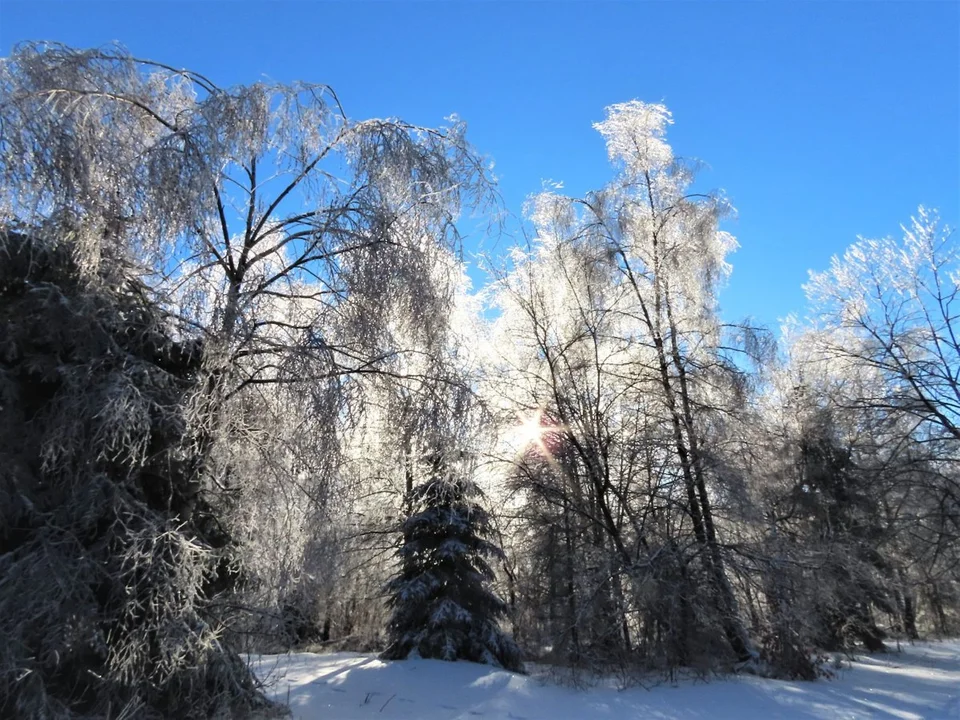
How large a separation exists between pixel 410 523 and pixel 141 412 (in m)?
6.48

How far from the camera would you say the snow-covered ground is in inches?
269

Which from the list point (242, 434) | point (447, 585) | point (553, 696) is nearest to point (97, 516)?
point (242, 434)

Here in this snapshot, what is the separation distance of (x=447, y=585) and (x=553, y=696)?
302cm

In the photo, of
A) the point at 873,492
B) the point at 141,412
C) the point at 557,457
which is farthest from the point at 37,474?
the point at 873,492

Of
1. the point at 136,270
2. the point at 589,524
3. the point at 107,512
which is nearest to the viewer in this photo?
the point at 107,512

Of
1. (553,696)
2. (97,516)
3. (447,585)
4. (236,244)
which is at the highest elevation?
(236,244)

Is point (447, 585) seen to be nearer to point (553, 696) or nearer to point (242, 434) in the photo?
point (553, 696)

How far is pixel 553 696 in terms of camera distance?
7770mm

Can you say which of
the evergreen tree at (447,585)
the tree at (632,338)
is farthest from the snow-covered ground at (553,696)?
the tree at (632,338)

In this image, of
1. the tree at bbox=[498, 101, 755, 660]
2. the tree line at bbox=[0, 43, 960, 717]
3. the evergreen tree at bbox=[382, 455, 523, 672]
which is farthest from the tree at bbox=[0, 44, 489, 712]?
the tree at bbox=[498, 101, 755, 660]

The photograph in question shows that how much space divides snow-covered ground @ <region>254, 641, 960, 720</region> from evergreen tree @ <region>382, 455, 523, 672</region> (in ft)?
1.56

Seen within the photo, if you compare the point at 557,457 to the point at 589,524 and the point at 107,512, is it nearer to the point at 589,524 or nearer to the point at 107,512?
the point at 589,524

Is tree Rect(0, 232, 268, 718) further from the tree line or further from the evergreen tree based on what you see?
the evergreen tree

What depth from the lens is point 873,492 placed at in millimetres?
14188
